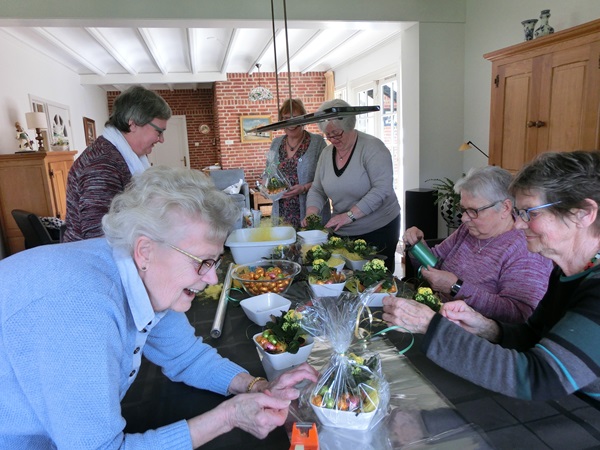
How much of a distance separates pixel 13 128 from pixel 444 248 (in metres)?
5.22

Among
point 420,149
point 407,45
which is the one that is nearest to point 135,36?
point 407,45

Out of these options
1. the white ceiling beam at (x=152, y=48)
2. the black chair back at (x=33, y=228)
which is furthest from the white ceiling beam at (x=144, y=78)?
the black chair back at (x=33, y=228)

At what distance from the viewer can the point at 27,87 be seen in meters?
5.42

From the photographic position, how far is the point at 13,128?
4957 millimetres

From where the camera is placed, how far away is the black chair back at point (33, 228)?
3686mm

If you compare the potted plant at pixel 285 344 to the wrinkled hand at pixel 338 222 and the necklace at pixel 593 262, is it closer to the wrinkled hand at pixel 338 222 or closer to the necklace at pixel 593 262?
the necklace at pixel 593 262

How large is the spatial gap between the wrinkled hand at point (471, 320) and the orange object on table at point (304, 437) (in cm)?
63

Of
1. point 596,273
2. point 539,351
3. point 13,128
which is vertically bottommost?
point 539,351

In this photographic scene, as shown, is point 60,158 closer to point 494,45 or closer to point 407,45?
point 407,45

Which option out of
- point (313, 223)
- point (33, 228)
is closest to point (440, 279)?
point (313, 223)

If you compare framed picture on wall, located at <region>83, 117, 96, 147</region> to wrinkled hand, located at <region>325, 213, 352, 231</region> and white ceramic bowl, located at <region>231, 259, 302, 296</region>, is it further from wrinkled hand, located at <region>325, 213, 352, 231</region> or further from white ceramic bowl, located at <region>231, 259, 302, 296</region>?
white ceramic bowl, located at <region>231, 259, 302, 296</region>

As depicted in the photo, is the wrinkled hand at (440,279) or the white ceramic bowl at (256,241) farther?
the white ceramic bowl at (256,241)

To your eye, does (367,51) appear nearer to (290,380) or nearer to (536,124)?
(536,124)

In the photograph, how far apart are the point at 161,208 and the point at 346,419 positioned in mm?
606
